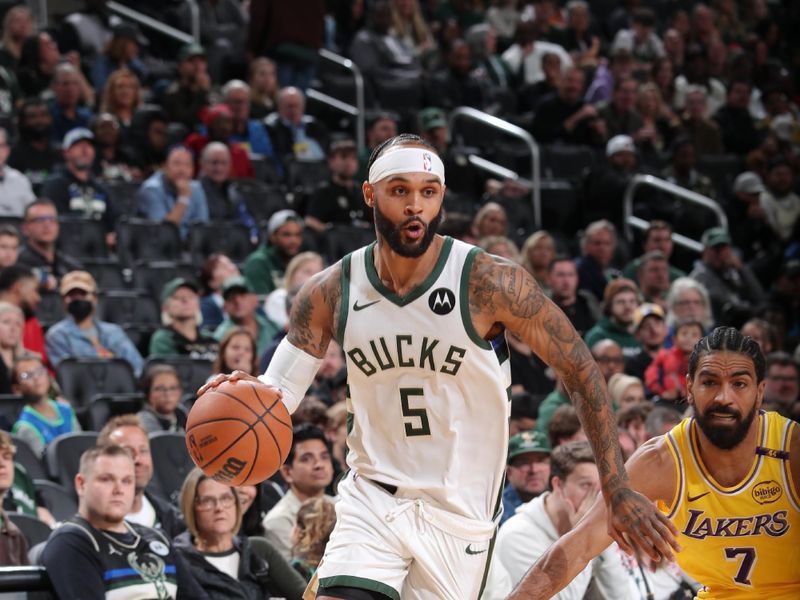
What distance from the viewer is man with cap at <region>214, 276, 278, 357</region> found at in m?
10.8

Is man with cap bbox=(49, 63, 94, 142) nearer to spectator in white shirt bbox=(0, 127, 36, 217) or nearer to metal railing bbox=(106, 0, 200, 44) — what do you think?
spectator in white shirt bbox=(0, 127, 36, 217)

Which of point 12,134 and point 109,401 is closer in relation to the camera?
point 109,401

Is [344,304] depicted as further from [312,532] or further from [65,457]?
[65,457]

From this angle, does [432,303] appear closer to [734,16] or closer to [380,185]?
[380,185]

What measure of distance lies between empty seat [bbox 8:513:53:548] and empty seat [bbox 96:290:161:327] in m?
3.75

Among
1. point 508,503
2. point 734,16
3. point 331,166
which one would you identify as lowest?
point 508,503

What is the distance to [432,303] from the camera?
186 inches

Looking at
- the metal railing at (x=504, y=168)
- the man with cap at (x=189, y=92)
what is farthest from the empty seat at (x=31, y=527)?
the metal railing at (x=504, y=168)

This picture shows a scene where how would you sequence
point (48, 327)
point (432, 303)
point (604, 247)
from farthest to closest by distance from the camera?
point (604, 247) < point (48, 327) < point (432, 303)

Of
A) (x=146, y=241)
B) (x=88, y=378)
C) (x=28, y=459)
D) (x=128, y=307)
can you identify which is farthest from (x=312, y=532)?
(x=146, y=241)

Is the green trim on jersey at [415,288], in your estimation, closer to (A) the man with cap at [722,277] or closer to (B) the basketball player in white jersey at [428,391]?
(B) the basketball player in white jersey at [428,391]

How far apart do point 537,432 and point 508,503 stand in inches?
17.5

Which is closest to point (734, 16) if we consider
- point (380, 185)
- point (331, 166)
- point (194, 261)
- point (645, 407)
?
point (331, 166)

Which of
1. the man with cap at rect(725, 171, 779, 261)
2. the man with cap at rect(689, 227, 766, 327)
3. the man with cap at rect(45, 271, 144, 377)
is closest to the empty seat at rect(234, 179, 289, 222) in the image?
the man with cap at rect(45, 271, 144, 377)
